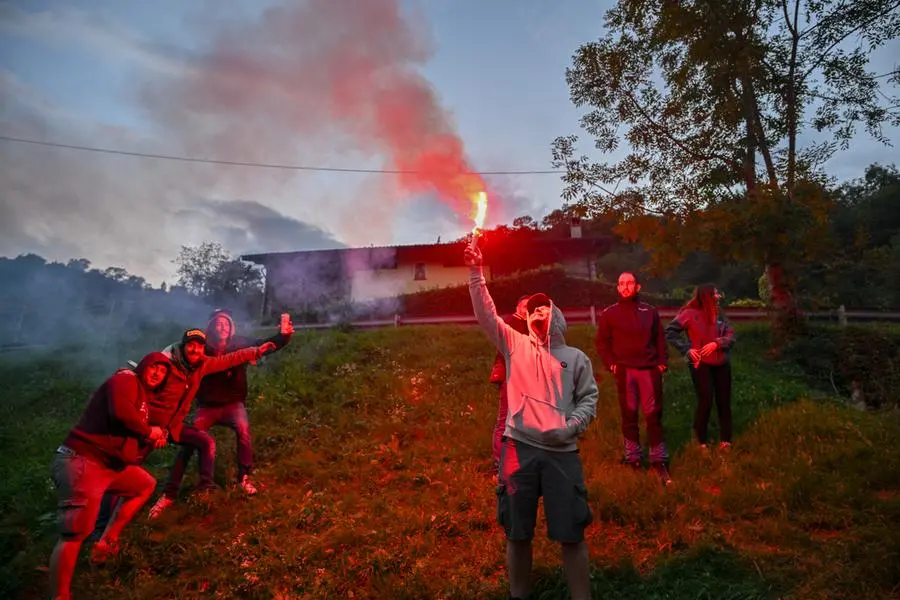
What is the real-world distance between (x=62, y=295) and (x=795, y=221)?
23181 millimetres

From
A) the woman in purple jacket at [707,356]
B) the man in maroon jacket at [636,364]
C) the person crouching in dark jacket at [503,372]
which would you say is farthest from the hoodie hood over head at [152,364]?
the woman in purple jacket at [707,356]

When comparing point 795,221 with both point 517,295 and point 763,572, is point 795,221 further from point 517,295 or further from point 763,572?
point 517,295

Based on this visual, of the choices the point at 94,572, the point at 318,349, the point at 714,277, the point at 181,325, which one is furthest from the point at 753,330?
the point at 714,277

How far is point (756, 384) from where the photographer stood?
962 cm

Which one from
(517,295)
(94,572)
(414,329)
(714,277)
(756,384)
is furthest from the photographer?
(714,277)

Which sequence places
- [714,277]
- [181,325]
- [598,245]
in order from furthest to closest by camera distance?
[714,277], [598,245], [181,325]

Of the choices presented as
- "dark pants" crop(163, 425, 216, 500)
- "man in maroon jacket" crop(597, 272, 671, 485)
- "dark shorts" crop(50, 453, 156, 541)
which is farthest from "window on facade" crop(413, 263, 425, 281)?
"dark shorts" crop(50, 453, 156, 541)

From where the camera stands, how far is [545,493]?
12.4 feet

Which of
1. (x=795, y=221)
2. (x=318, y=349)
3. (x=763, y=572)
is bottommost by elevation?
(x=763, y=572)

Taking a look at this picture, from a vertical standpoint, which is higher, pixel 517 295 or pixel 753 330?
pixel 517 295

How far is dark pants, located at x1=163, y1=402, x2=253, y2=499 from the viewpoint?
6.11 m

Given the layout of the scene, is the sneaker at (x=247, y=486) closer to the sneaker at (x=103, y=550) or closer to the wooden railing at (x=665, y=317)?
the sneaker at (x=103, y=550)

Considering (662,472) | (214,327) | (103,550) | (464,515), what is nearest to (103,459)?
(103,550)

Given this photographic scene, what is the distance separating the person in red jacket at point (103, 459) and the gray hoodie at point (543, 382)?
118 inches
